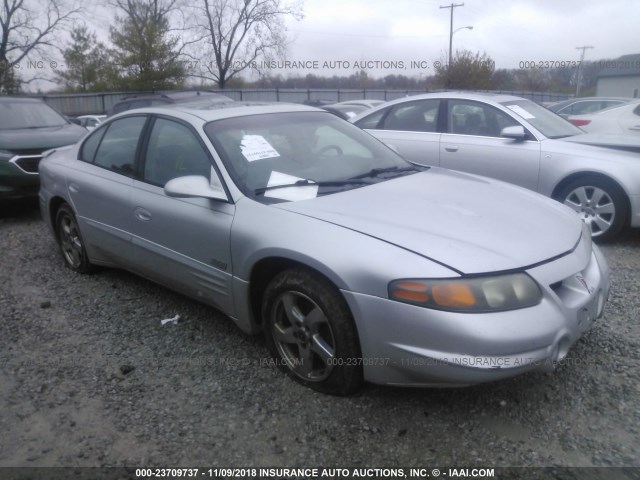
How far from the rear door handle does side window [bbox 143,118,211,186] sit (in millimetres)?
198

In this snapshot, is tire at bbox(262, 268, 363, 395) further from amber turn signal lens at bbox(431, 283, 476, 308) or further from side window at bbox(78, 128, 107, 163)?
side window at bbox(78, 128, 107, 163)

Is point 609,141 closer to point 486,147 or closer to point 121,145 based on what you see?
point 486,147

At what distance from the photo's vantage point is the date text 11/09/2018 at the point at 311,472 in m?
2.30

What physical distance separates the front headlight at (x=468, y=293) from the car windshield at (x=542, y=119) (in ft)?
12.7

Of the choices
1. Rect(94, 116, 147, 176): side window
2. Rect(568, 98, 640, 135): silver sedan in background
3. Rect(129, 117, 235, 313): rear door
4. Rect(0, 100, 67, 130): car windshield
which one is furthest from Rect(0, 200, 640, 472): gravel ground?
Rect(568, 98, 640, 135): silver sedan in background

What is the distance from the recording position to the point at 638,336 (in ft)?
11.1

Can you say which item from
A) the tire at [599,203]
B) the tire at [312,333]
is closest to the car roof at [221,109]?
the tire at [312,333]

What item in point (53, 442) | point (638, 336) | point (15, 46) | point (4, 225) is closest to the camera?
point (53, 442)

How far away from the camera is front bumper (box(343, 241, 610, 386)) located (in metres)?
2.31

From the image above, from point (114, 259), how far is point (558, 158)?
425 centimetres

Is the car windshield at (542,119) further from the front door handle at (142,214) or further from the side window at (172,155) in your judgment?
the front door handle at (142,214)

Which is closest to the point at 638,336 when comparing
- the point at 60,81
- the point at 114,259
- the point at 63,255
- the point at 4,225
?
the point at 114,259

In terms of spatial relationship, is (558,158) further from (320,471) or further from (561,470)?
(320,471)

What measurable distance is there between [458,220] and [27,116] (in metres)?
7.30
